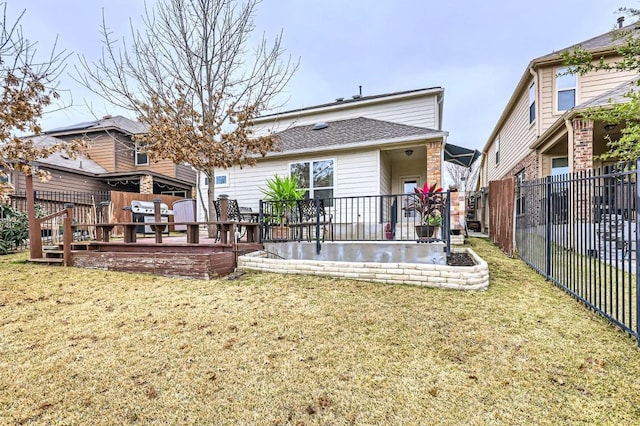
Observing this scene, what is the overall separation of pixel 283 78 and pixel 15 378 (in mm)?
8443

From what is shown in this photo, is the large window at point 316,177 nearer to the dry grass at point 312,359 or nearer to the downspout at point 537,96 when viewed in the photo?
the dry grass at point 312,359

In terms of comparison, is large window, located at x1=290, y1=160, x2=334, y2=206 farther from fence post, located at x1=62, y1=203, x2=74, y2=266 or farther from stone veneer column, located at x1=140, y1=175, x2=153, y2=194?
stone veneer column, located at x1=140, y1=175, x2=153, y2=194

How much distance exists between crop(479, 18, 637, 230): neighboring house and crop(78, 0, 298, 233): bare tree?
322 inches

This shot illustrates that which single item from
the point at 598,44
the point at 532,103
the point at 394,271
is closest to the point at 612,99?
the point at 532,103

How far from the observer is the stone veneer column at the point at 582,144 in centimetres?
801

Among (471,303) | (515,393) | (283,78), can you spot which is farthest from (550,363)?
(283,78)

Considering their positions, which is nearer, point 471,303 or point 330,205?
point 471,303

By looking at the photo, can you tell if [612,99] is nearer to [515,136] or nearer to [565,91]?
[565,91]

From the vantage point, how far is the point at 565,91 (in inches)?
400

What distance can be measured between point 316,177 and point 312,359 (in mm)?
8188

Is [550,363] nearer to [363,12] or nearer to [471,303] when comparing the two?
[471,303]

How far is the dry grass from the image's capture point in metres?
2.07

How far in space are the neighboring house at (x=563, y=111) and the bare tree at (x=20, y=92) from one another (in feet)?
36.8

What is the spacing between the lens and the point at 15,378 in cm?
242
